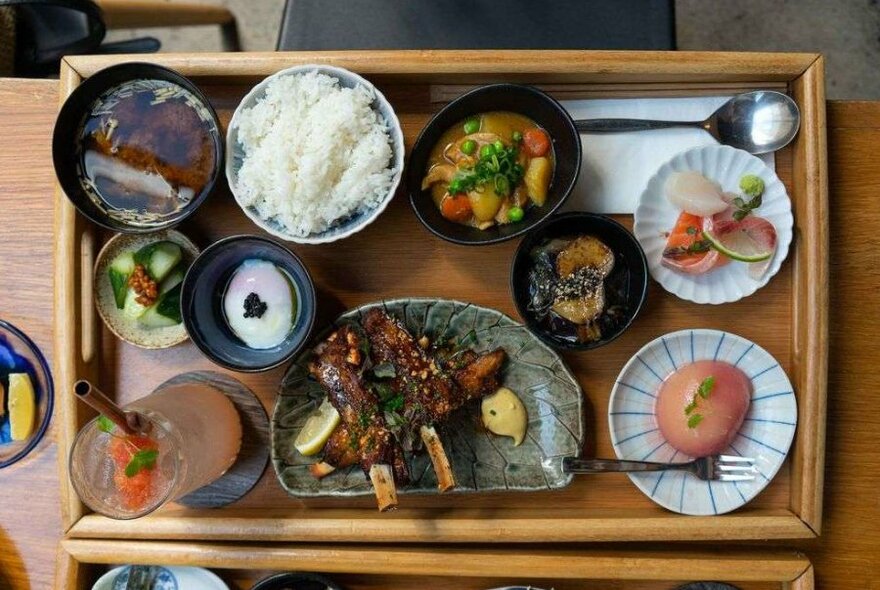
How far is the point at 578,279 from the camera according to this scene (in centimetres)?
216

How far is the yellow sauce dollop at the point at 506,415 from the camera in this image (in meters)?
→ 2.19

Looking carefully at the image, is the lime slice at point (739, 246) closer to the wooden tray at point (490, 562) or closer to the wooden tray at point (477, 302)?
the wooden tray at point (477, 302)

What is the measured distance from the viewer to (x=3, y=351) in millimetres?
2287

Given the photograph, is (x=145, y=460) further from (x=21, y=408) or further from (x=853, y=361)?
(x=853, y=361)

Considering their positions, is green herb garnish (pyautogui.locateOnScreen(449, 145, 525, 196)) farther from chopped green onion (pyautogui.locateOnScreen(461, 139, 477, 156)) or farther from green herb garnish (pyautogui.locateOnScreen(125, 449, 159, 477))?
green herb garnish (pyautogui.locateOnScreen(125, 449, 159, 477))

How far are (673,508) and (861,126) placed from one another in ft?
4.20

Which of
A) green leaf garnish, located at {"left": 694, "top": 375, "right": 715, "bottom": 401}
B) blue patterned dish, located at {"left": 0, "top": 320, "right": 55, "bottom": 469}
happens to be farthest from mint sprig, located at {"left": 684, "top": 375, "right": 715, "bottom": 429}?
blue patterned dish, located at {"left": 0, "top": 320, "right": 55, "bottom": 469}

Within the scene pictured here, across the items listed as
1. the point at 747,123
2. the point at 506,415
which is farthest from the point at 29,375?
the point at 747,123

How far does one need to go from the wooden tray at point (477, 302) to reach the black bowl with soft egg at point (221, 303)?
0.41 feet

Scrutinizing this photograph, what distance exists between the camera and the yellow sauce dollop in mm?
2193

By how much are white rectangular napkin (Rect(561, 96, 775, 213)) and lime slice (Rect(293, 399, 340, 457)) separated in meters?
0.96

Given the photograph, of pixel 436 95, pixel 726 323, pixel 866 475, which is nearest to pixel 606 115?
pixel 436 95

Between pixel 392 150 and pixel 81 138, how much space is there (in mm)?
930

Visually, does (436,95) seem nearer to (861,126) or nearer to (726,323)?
(726,323)
